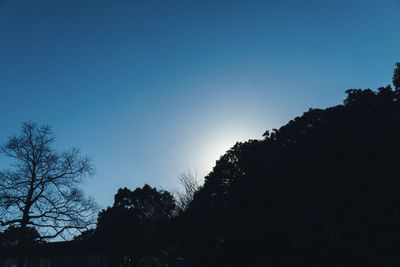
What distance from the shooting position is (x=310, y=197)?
52.0 feet

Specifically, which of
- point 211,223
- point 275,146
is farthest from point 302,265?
point 275,146

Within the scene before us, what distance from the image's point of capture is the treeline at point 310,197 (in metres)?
14.9

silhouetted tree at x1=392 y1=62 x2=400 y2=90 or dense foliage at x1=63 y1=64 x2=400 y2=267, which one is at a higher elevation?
silhouetted tree at x1=392 y1=62 x2=400 y2=90

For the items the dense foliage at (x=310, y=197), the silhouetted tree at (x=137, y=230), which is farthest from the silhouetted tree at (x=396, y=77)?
the silhouetted tree at (x=137, y=230)

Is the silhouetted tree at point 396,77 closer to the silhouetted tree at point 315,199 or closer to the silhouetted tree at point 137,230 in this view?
the silhouetted tree at point 315,199

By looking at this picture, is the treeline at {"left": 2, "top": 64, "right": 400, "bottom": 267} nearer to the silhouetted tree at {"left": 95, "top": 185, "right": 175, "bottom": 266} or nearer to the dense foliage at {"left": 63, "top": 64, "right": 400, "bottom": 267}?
the dense foliage at {"left": 63, "top": 64, "right": 400, "bottom": 267}

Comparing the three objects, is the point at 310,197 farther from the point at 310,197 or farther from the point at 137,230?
the point at 137,230

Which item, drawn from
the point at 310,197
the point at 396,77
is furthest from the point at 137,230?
the point at 396,77

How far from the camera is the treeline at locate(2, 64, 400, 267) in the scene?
48.9ft

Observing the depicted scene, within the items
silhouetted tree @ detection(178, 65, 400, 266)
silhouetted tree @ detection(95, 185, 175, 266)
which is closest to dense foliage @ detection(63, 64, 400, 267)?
silhouetted tree @ detection(178, 65, 400, 266)

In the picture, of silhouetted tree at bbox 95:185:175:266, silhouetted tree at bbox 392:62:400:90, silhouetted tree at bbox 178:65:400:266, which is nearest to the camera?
silhouetted tree at bbox 178:65:400:266

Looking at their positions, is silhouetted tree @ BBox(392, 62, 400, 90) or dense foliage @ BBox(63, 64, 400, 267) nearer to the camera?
dense foliage @ BBox(63, 64, 400, 267)

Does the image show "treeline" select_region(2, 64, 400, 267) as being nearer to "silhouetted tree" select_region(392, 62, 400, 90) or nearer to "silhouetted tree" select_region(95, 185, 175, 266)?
"silhouetted tree" select_region(392, 62, 400, 90)

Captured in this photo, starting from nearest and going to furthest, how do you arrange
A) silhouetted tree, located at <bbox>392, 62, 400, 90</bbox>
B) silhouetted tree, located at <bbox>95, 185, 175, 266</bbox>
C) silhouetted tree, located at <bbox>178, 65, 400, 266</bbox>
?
silhouetted tree, located at <bbox>178, 65, 400, 266</bbox> < silhouetted tree, located at <bbox>392, 62, 400, 90</bbox> < silhouetted tree, located at <bbox>95, 185, 175, 266</bbox>
